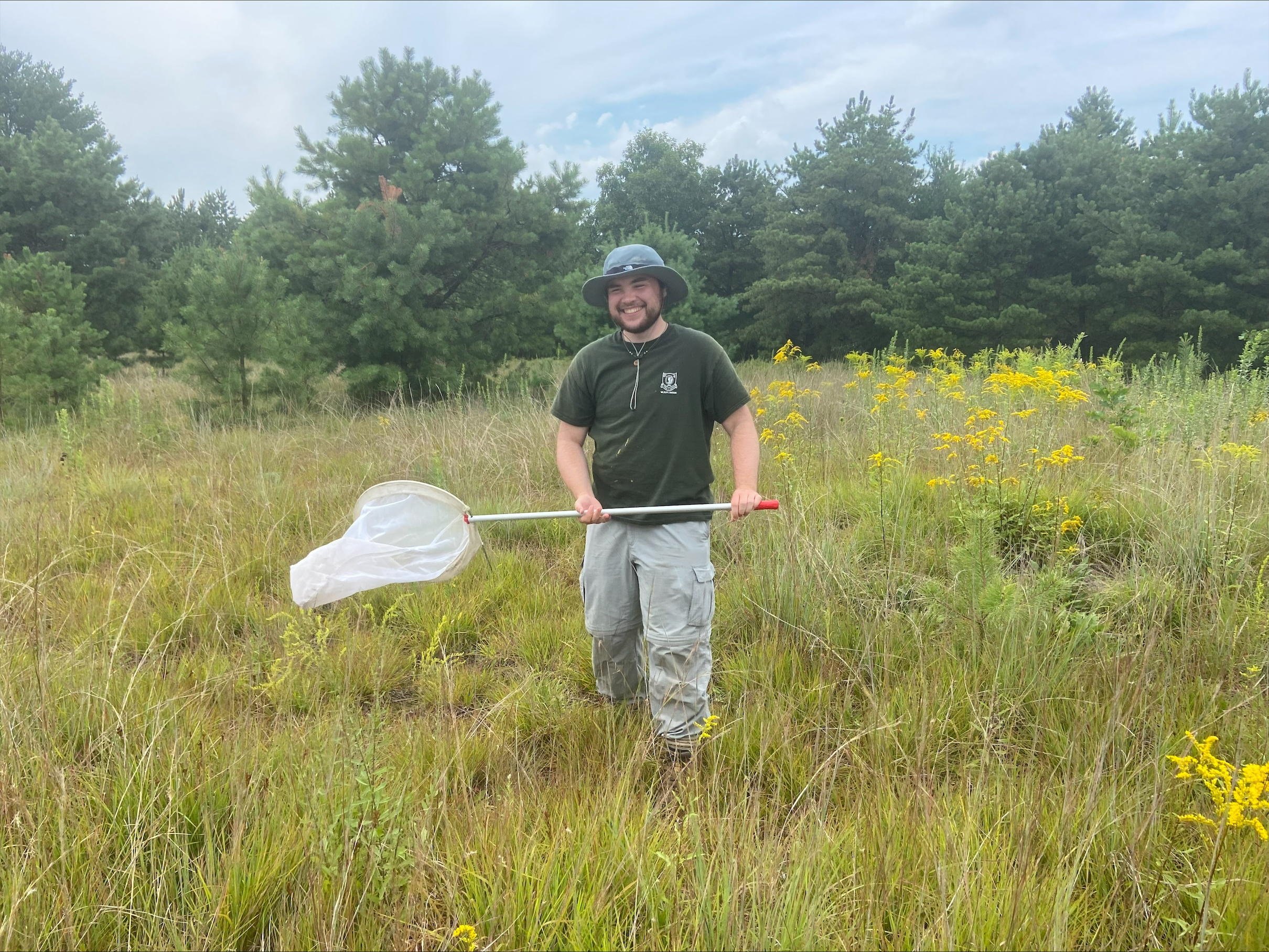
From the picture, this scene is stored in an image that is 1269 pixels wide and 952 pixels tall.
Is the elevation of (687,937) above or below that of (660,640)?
below

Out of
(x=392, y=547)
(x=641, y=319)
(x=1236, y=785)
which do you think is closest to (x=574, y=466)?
(x=641, y=319)

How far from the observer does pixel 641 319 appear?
252cm

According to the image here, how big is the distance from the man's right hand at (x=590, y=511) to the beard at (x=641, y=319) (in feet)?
2.13

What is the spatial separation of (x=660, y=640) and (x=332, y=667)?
145 cm

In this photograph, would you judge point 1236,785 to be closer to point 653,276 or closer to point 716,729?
point 716,729

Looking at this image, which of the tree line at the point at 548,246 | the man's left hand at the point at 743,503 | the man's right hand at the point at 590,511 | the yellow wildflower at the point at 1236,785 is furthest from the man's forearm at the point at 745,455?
the tree line at the point at 548,246

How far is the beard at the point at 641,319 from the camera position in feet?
8.26

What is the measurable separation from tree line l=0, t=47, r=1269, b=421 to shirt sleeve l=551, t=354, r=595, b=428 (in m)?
7.50

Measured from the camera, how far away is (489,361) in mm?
11000


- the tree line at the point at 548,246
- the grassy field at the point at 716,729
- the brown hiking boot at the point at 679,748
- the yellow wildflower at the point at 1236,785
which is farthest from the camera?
the tree line at the point at 548,246

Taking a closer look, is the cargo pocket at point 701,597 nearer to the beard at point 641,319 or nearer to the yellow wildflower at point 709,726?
the yellow wildflower at point 709,726

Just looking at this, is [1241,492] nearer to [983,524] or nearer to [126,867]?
[983,524]

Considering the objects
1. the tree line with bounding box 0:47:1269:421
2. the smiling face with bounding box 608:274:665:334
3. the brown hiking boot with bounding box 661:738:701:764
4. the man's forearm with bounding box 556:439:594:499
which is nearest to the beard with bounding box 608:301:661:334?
the smiling face with bounding box 608:274:665:334

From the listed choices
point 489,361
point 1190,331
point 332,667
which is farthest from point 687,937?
point 1190,331
